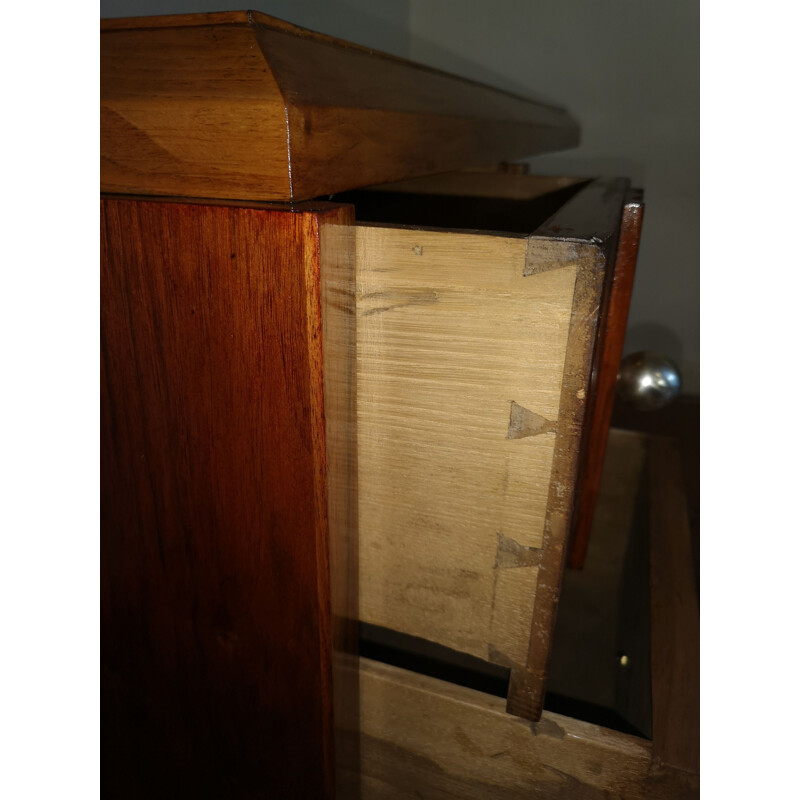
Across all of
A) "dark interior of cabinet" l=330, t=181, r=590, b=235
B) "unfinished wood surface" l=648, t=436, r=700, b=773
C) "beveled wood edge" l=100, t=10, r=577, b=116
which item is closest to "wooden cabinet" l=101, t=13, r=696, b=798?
"beveled wood edge" l=100, t=10, r=577, b=116

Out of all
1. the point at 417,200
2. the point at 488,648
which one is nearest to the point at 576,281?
the point at 488,648

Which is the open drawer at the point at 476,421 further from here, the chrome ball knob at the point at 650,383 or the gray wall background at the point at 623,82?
the gray wall background at the point at 623,82

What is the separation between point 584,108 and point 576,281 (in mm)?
1397

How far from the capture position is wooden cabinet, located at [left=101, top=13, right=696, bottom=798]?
361mm

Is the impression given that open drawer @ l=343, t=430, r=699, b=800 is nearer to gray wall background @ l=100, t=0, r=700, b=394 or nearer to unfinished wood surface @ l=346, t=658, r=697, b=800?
unfinished wood surface @ l=346, t=658, r=697, b=800

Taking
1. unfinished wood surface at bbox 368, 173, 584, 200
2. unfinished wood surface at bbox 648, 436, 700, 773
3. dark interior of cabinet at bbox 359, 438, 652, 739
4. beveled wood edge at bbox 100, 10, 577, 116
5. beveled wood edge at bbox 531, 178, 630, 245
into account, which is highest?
unfinished wood surface at bbox 368, 173, 584, 200

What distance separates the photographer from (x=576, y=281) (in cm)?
41

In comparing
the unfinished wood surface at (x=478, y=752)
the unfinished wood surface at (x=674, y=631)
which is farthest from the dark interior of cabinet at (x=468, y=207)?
the unfinished wood surface at (x=478, y=752)

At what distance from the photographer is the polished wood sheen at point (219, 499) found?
0.38m

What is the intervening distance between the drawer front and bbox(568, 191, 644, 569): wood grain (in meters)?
0.17

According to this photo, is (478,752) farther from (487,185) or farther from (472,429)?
(487,185)

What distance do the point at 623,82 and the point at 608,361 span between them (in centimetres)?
108

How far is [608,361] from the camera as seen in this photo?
79 centimetres

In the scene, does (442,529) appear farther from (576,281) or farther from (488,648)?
(576,281)
